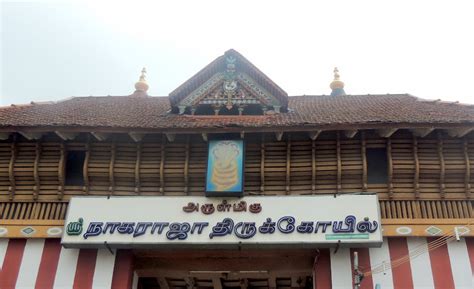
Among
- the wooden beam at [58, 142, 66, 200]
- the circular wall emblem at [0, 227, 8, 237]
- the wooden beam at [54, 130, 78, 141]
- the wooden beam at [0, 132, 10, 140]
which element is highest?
the wooden beam at [0, 132, 10, 140]

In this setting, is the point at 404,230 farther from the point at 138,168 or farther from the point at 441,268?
the point at 138,168

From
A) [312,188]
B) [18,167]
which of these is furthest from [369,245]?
[18,167]

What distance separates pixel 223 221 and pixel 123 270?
2339 mm

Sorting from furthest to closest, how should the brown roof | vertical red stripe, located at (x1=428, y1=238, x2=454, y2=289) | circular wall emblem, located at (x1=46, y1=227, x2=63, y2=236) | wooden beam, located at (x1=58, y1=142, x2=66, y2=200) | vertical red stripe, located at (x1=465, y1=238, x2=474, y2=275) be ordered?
the brown roof
wooden beam, located at (x1=58, y1=142, x2=66, y2=200)
circular wall emblem, located at (x1=46, y1=227, x2=63, y2=236)
vertical red stripe, located at (x1=465, y1=238, x2=474, y2=275)
vertical red stripe, located at (x1=428, y1=238, x2=454, y2=289)

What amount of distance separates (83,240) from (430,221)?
698 cm

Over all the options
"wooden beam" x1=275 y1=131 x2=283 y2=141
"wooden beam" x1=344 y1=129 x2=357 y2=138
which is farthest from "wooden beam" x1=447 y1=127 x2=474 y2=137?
"wooden beam" x1=275 y1=131 x2=283 y2=141

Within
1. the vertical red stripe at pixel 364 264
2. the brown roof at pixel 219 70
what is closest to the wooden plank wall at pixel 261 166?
the vertical red stripe at pixel 364 264

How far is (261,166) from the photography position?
37.6 feet

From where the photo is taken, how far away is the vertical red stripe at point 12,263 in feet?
35.4

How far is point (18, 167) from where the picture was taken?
11.6 meters

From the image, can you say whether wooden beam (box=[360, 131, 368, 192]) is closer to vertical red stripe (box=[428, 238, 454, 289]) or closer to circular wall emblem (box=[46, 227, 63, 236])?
vertical red stripe (box=[428, 238, 454, 289])

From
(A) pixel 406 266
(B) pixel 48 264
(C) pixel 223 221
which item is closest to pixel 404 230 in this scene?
(A) pixel 406 266

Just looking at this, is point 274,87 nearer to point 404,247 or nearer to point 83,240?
point 404,247

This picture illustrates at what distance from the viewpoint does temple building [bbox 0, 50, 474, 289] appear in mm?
10555
